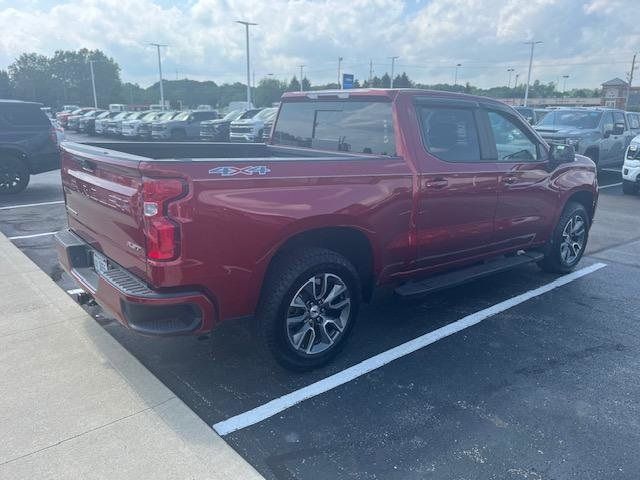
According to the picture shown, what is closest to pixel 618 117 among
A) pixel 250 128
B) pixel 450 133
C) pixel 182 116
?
pixel 450 133

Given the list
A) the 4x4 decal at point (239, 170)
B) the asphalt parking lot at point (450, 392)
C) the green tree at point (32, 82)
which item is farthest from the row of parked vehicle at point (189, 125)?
the green tree at point (32, 82)

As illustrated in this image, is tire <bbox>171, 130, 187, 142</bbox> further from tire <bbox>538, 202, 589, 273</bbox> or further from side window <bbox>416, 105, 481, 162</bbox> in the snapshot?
side window <bbox>416, 105, 481, 162</bbox>

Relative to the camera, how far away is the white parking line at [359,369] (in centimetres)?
318

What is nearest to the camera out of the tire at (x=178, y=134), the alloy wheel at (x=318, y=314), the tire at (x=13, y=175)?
the alloy wheel at (x=318, y=314)

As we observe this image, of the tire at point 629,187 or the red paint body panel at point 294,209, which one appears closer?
the red paint body panel at point 294,209

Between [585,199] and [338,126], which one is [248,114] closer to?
[585,199]

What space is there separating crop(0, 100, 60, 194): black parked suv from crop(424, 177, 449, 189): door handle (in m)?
9.21

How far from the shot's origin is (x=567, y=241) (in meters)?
6.00

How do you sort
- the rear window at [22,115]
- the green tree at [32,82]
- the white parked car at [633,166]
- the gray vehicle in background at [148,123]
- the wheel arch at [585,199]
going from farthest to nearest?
the green tree at [32,82], the gray vehicle in background at [148,123], the white parked car at [633,166], the rear window at [22,115], the wheel arch at [585,199]

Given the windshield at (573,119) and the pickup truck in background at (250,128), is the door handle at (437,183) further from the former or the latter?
the pickup truck in background at (250,128)

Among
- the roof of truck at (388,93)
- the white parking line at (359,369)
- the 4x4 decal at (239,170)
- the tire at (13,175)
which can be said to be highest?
the roof of truck at (388,93)

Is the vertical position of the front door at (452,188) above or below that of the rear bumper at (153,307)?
above

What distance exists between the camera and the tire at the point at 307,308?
11.4 feet

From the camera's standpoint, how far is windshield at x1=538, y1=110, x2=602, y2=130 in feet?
45.8
